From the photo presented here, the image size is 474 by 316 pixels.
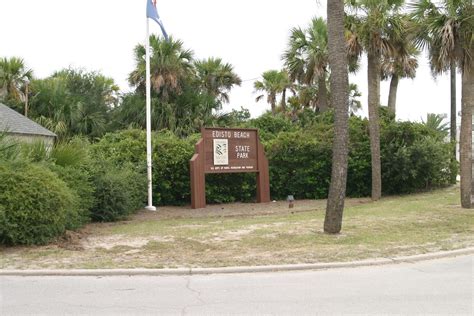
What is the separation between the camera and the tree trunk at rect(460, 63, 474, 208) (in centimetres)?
1530

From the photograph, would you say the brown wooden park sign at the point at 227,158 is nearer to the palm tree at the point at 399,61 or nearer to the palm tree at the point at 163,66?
the palm tree at the point at 399,61

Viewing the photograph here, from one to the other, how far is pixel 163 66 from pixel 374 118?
15939 millimetres

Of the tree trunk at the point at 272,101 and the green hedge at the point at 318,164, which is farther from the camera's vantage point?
the tree trunk at the point at 272,101

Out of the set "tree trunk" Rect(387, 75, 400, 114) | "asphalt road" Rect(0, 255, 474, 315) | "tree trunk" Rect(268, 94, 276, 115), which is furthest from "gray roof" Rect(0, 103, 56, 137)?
"tree trunk" Rect(268, 94, 276, 115)

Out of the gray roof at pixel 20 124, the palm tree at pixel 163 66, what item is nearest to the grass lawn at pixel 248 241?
the gray roof at pixel 20 124

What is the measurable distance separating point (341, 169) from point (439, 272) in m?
3.14

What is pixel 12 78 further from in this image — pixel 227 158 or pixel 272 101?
pixel 227 158

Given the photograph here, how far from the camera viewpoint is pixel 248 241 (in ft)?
33.8

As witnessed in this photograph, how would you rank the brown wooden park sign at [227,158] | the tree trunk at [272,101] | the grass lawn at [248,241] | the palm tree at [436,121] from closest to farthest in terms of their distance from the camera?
the grass lawn at [248,241], the brown wooden park sign at [227,158], the palm tree at [436,121], the tree trunk at [272,101]

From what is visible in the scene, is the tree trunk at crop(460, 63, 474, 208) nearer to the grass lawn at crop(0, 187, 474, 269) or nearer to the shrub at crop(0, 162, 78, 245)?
the grass lawn at crop(0, 187, 474, 269)

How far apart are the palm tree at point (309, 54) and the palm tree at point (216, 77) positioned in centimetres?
1209

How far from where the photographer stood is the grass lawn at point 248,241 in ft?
28.5

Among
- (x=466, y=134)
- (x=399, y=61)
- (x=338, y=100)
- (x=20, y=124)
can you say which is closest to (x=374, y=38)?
(x=399, y=61)

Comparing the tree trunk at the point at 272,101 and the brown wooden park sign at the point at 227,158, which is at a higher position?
the tree trunk at the point at 272,101
